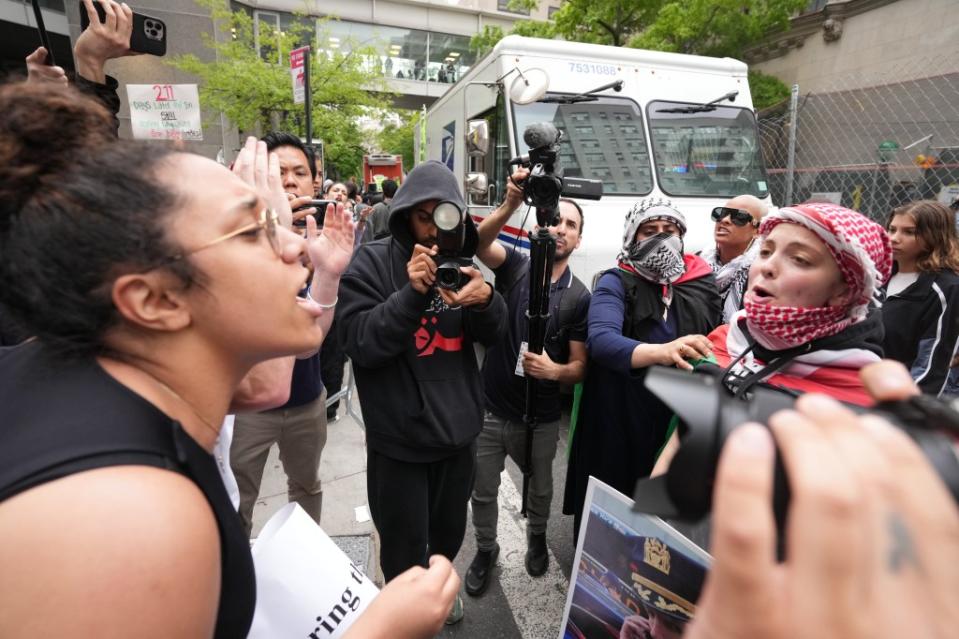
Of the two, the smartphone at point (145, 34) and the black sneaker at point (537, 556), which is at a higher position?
the smartphone at point (145, 34)

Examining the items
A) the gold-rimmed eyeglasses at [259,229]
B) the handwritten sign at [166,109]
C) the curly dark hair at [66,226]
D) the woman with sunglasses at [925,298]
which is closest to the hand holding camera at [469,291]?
the gold-rimmed eyeglasses at [259,229]

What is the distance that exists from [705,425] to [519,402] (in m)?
2.23

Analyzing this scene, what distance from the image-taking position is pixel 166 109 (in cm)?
498

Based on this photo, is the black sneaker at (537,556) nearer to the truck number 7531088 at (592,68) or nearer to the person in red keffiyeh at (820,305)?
the person in red keffiyeh at (820,305)

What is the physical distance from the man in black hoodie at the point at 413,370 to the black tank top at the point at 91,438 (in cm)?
110

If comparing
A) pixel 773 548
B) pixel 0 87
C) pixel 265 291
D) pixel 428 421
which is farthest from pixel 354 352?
pixel 773 548

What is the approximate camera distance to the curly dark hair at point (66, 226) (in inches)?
30.6

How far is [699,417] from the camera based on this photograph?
510 mm

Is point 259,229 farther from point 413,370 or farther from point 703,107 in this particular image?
point 703,107

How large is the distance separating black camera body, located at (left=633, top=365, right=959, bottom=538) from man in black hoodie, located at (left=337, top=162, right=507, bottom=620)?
139 cm

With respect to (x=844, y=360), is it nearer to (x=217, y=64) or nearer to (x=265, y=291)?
(x=265, y=291)

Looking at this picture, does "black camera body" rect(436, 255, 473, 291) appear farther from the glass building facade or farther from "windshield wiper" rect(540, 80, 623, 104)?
the glass building facade

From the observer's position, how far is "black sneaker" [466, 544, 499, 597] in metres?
2.63

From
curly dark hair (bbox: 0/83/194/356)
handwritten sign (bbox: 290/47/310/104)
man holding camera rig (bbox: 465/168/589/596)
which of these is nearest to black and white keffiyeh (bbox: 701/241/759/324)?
man holding camera rig (bbox: 465/168/589/596)
